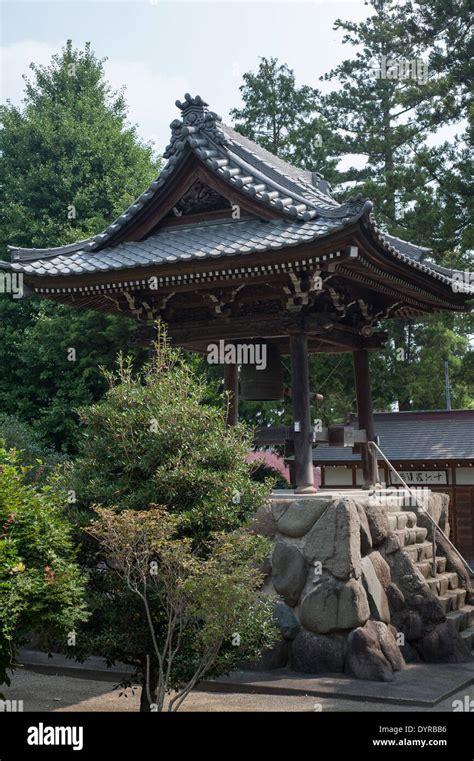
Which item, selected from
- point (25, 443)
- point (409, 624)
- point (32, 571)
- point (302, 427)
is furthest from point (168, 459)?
point (25, 443)

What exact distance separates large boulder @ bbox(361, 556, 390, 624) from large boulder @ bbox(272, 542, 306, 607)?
87cm

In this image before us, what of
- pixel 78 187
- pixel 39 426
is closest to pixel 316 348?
pixel 39 426

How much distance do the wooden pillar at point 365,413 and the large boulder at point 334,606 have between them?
3179 millimetres

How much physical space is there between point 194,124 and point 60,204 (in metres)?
13.2

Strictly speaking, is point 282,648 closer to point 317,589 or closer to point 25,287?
point 317,589

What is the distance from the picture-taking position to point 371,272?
13.0m

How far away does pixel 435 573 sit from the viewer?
13812 millimetres

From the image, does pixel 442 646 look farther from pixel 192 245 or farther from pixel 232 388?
pixel 192 245

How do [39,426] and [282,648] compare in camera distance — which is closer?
[282,648]

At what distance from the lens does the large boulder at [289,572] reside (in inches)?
473

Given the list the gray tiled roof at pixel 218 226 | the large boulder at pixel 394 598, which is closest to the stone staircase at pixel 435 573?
the large boulder at pixel 394 598

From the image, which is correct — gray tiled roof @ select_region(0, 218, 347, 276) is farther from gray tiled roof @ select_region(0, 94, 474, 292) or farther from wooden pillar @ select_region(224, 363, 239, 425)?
wooden pillar @ select_region(224, 363, 239, 425)

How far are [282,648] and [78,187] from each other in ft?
61.7

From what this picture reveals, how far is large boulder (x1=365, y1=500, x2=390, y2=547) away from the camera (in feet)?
41.0
